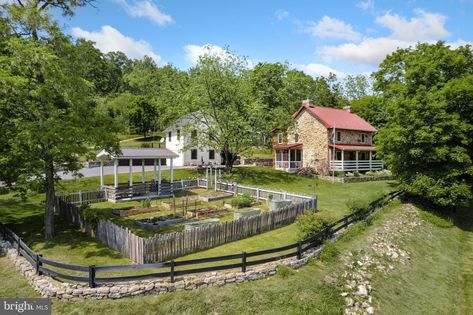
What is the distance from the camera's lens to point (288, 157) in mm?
45000

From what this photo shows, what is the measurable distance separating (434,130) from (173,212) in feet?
68.2

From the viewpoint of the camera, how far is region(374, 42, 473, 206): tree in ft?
81.0

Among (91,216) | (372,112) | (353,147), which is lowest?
(91,216)

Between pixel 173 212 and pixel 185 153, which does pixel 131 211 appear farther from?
pixel 185 153

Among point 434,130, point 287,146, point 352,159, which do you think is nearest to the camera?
point 434,130

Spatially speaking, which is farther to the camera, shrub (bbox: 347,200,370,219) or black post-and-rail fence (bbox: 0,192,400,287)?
shrub (bbox: 347,200,370,219)

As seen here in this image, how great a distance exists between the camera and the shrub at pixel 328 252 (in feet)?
50.0

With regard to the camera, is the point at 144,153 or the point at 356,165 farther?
the point at 356,165

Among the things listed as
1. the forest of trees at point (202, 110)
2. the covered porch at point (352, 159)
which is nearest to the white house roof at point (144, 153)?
the forest of trees at point (202, 110)

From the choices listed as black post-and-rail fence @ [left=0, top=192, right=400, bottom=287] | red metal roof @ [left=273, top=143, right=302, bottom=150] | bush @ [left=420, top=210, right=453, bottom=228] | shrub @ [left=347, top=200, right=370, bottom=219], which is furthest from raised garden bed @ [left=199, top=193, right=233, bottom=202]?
red metal roof @ [left=273, top=143, right=302, bottom=150]

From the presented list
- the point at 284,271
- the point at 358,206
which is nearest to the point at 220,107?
the point at 358,206

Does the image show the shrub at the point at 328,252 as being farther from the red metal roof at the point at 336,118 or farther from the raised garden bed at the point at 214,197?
the red metal roof at the point at 336,118

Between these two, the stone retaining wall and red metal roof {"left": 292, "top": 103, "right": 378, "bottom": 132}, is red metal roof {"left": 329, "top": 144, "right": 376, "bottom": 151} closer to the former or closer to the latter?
red metal roof {"left": 292, "top": 103, "right": 378, "bottom": 132}

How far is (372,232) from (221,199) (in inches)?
476
